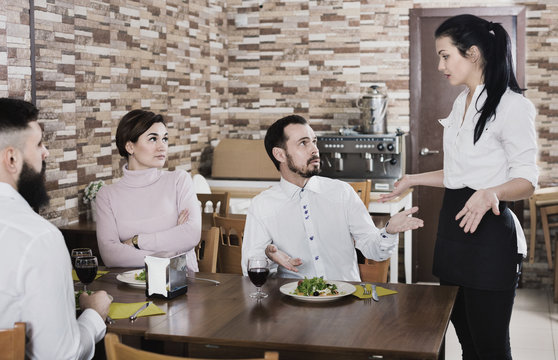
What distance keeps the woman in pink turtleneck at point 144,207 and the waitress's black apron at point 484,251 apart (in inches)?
48.3

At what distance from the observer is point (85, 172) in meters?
4.17

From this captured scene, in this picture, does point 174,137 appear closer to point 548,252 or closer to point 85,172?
point 85,172

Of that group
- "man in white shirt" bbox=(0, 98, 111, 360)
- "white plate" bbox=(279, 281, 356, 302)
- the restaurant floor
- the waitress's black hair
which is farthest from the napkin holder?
the restaurant floor

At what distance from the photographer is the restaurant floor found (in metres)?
4.15

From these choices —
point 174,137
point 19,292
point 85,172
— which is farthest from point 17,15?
point 19,292

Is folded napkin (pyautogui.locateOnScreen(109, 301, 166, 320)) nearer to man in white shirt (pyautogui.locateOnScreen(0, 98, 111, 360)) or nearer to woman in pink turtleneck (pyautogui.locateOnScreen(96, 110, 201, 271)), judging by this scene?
man in white shirt (pyautogui.locateOnScreen(0, 98, 111, 360))

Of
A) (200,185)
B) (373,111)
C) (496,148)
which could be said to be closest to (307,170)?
(496,148)

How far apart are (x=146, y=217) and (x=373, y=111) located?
2780 mm

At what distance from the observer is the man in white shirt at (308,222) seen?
111 inches

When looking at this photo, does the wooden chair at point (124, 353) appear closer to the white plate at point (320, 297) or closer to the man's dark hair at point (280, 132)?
the white plate at point (320, 297)

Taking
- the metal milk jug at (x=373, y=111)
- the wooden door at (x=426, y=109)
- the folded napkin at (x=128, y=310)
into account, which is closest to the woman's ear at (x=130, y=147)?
the folded napkin at (x=128, y=310)

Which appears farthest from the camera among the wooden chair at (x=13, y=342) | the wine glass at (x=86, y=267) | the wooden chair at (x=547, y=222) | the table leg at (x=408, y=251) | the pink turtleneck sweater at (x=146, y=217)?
the table leg at (x=408, y=251)

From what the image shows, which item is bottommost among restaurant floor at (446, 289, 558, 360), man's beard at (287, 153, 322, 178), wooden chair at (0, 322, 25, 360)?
restaurant floor at (446, 289, 558, 360)

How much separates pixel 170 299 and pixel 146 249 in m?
0.87
